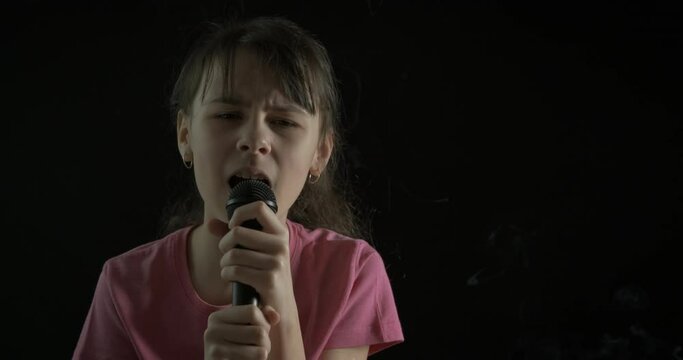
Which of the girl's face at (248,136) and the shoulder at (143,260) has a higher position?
the girl's face at (248,136)

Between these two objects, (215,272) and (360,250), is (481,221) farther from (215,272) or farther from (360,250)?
(215,272)

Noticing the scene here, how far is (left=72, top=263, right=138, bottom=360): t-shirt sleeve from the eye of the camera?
114cm

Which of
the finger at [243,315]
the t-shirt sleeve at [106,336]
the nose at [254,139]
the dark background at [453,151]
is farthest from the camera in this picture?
the dark background at [453,151]

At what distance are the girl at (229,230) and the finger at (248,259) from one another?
105 millimetres

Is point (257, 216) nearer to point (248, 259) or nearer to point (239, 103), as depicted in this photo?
point (248, 259)

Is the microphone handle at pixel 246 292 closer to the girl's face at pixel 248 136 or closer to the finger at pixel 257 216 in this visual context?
the finger at pixel 257 216

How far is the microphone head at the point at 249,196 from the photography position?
0.83 meters

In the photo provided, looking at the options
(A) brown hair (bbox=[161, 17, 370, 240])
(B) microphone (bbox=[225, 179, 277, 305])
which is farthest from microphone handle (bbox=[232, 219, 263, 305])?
(A) brown hair (bbox=[161, 17, 370, 240])

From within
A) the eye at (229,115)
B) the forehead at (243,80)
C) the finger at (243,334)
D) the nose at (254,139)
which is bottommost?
the finger at (243,334)

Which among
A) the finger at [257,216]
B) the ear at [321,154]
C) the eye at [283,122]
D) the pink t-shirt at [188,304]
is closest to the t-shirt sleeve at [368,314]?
the pink t-shirt at [188,304]

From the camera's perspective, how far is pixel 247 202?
0.82 metres

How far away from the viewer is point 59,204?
4.96ft

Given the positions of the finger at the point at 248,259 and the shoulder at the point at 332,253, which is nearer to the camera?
the finger at the point at 248,259

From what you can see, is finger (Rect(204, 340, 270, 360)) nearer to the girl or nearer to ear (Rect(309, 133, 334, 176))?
the girl
